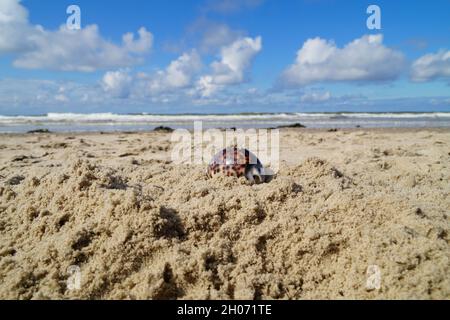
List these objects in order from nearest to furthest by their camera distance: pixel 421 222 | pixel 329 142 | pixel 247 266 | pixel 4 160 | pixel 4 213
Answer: pixel 247 266 → pixel 421 222 → pixel 4 213 → pixel 4 160 → pixel 329 142

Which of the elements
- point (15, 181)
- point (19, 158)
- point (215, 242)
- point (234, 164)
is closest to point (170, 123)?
point (19, 158)

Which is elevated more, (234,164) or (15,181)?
(234,164)

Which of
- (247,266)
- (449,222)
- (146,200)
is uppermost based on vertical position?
(146,200)

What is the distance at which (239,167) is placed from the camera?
382cm

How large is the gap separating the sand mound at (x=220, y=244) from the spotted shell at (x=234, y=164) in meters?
0.78

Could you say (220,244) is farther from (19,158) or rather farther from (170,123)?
(170,123)

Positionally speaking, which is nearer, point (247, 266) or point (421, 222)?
point (247, 266)

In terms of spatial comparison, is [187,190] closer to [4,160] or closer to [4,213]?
[4,213]

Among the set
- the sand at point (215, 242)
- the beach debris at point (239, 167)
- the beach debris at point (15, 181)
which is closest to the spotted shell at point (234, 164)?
the beach debris at point (239, 167)

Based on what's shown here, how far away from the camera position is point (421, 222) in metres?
2.44

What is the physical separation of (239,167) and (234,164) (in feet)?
0.21
